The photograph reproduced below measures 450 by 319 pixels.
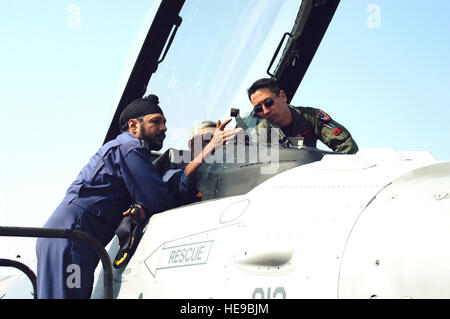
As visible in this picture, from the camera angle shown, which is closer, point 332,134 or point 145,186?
point 145,186

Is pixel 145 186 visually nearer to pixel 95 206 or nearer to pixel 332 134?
pixel 95 206

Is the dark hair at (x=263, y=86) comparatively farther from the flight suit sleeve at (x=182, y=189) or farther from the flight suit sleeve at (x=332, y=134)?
the flight suit sleeve at (x=182, y=189)

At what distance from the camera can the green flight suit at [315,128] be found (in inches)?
140

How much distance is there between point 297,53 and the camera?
4320 millimetres

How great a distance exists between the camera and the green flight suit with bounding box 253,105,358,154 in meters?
3.56

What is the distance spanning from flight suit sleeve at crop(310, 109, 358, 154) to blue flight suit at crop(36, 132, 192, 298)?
133 cm

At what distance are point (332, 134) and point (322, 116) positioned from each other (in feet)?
0.69

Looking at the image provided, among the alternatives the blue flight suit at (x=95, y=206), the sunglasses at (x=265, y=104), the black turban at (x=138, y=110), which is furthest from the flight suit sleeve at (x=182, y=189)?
the sunglasses at (x=265, y=104)

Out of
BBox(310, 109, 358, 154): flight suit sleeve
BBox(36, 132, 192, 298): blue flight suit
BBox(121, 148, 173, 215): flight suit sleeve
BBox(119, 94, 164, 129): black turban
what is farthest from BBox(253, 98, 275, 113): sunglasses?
BBox(121, 148, 173, 215): flight suit sleeve

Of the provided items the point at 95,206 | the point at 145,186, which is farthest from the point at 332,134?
the point at 95,206

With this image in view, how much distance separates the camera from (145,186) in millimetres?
2660

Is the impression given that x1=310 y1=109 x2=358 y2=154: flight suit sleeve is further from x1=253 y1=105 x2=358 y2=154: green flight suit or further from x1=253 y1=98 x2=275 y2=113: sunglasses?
x1=253 y1=98 x2=275 y2=113: sunglasses
